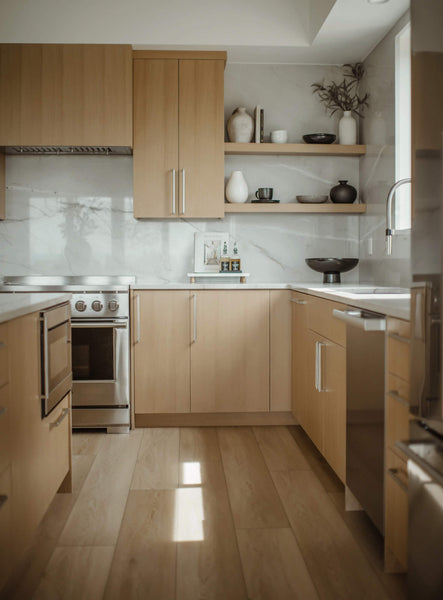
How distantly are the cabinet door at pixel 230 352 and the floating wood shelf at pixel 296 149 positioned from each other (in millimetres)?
984

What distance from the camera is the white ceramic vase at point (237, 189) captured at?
3846 mm

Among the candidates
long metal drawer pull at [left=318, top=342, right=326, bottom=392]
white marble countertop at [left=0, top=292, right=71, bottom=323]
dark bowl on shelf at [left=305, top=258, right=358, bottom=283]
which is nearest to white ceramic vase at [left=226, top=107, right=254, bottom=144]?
dark bowl on shelf at [left=305, top=258, right=358, bottom=283]

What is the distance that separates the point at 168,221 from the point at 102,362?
1.14 m

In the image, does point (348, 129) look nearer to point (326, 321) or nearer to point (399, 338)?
point (326, 321)

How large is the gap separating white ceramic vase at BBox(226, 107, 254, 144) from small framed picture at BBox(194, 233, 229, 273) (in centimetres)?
65

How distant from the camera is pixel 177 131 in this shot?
3668 millimetres

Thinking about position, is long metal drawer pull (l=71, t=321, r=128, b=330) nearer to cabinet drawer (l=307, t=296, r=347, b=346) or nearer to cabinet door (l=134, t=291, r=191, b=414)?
cabinet door (l=134, t=291, r=191, b=414)

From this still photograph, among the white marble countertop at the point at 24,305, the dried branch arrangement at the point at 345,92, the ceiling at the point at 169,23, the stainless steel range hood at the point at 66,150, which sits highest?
the ceiling at the point at 169,23

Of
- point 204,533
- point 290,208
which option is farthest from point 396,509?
point 290,208

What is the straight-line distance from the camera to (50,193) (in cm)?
395

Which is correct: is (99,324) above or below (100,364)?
above

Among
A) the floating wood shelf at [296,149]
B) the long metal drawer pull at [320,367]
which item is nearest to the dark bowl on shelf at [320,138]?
the floating wood shelf at [296,149]

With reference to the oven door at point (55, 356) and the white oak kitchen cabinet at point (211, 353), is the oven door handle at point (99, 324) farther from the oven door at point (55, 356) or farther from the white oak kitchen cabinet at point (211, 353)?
the oven door at point (55, 356)

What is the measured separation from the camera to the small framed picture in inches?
155
